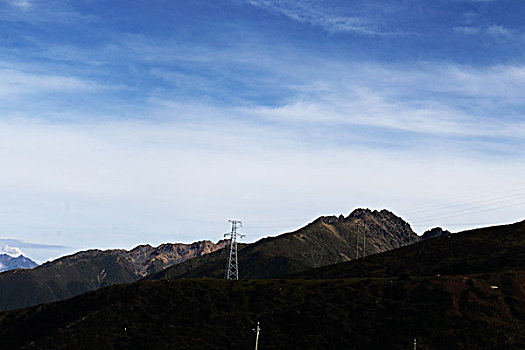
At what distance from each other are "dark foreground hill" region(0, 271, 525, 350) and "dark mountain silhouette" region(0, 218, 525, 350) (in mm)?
210

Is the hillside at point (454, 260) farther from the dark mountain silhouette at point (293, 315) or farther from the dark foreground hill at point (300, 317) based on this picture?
the dark foreground hill at point (300, 317)

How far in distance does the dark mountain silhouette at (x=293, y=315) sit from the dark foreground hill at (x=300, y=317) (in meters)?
0.21

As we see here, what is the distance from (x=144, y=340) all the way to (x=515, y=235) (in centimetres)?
13128

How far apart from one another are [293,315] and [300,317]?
1.92 metres

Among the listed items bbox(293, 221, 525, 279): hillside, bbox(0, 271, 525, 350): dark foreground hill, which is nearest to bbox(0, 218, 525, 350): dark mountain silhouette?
bbox(0, 271, 525, 350): dark foreground hill

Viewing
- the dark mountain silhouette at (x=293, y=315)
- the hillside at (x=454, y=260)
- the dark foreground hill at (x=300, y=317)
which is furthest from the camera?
the hillside at (x=454, y=260)

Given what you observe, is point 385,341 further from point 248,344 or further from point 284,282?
point 284,282

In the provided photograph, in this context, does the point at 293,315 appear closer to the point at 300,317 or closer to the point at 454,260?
the point at 300,317

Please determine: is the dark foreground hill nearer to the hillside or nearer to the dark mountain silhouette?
the dark mountain silhouette

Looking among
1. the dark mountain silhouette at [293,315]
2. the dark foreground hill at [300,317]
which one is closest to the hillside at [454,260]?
the dark mountain silhouette at [293,315]

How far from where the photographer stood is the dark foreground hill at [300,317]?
110 meters

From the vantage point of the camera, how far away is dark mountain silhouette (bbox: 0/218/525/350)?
363ft

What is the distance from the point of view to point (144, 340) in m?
119

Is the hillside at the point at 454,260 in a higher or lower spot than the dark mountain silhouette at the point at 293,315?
higher
